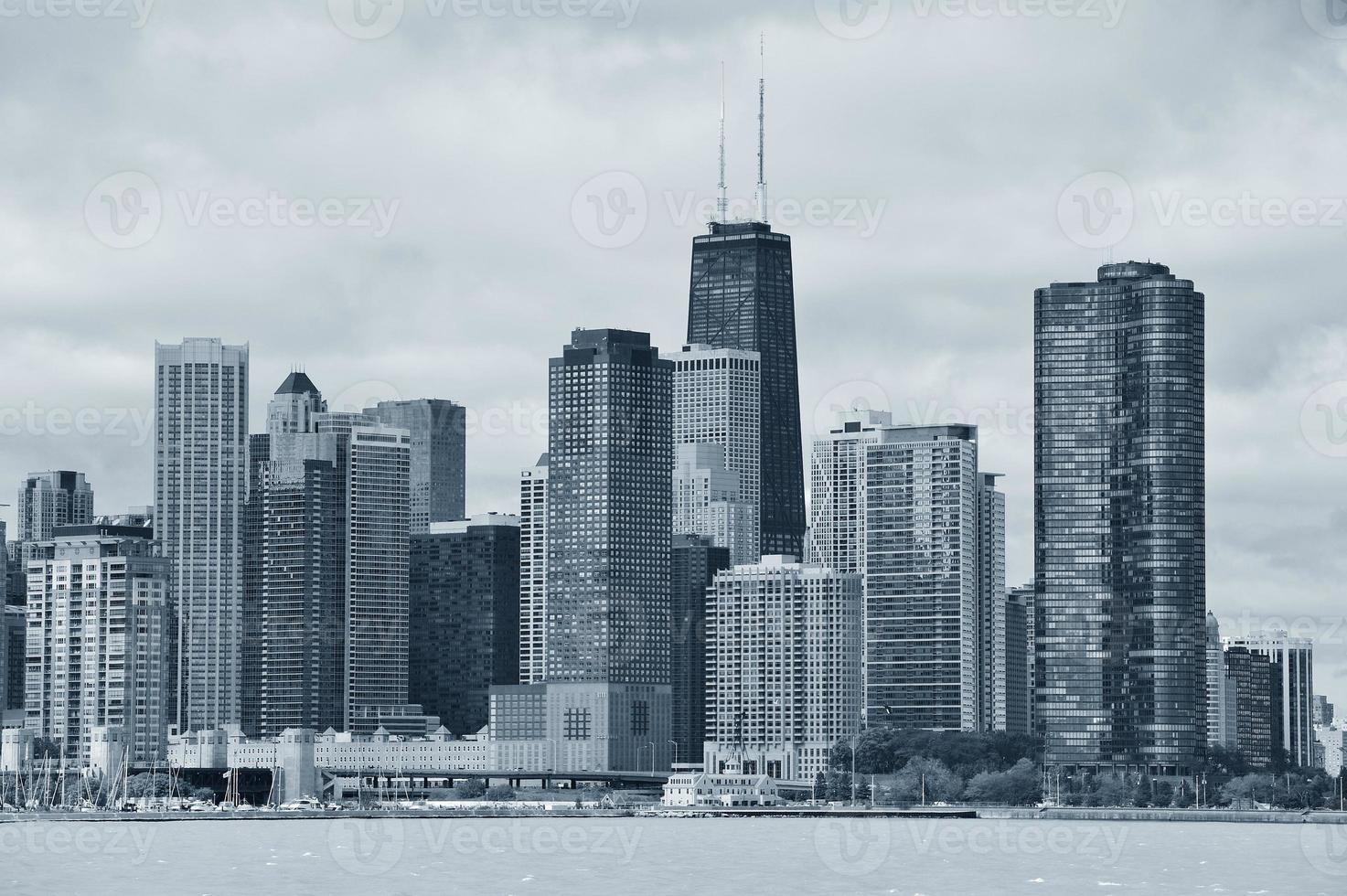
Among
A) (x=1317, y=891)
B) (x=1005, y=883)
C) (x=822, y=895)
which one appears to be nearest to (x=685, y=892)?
(x=822, y=895)

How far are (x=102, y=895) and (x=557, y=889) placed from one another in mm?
30255

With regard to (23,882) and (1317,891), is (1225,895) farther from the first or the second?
(23,882)

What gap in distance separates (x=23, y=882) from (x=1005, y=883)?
2661 inches

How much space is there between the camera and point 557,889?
19150 cm

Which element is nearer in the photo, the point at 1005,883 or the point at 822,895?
the point at 822,895

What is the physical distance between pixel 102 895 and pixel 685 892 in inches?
1478

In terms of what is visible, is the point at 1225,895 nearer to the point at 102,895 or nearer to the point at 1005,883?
the point at 1005,883

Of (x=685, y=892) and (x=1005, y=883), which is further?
(x=1005, y=883)

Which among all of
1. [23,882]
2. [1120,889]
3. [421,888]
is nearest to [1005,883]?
[1120,889]

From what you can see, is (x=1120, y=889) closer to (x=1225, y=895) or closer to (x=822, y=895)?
(x=1225, y=895)

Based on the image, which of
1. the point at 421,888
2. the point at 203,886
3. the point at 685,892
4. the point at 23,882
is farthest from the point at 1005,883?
the point at 23,882

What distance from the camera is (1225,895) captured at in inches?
7283

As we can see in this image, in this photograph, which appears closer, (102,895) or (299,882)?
(102,895)

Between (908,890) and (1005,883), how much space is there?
13.4m
